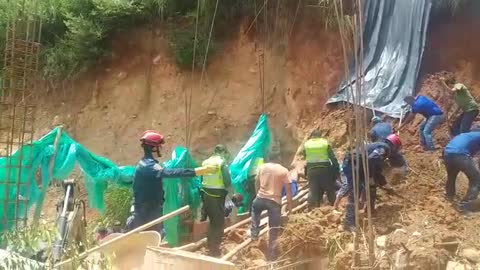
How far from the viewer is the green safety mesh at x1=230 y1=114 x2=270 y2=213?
353 inches

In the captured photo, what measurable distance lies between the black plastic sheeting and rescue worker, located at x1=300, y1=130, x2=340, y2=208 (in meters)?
2.34

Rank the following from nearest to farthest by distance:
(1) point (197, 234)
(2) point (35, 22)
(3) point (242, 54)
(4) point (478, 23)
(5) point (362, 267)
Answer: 1. (5) point (362, 267)
2. (2) point (35, 22)
3. (1) point (197, 234)
4. (4) point (478, 23)
5. (3) point (242, 54)

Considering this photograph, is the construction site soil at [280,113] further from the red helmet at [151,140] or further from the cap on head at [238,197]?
the red helmet at [151,140]

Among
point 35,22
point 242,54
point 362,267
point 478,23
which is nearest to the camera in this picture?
point 362,267

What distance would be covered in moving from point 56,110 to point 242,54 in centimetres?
387

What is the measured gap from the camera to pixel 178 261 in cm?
526

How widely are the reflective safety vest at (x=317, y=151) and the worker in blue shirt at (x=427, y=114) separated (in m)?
1.85

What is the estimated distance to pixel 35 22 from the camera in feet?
21.8

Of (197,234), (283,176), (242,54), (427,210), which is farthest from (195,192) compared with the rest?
(242,54)

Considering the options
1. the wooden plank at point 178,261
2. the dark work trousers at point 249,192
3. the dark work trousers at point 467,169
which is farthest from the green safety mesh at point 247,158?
the wooden plank at point 178,261

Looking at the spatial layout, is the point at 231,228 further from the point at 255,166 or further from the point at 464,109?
the point at 464,109

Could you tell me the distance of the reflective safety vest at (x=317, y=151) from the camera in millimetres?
8102

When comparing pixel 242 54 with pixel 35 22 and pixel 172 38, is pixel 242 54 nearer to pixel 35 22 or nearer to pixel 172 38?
pixel 172 38

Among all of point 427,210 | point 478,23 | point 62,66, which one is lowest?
point 427,210
